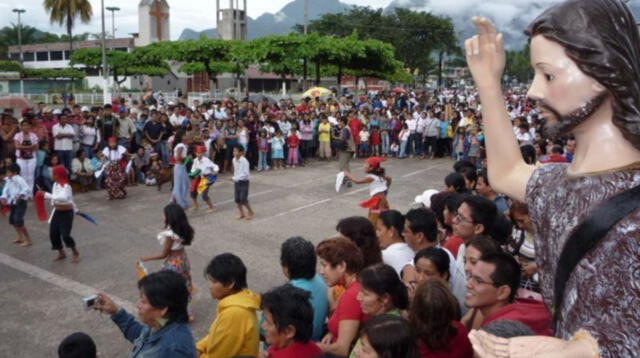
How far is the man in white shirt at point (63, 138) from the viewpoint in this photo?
10656mm

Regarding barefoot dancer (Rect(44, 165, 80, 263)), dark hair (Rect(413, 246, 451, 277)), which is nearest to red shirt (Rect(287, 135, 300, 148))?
barefoot dancer (Rect(44, 165, 80, 263))

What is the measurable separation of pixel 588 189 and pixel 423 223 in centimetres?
285

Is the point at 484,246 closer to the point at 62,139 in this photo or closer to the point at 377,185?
the point at 377,185

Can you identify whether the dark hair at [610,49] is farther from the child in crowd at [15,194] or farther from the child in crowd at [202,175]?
the child in crowd at [202,175]

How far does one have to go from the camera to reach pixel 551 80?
49.8 inches

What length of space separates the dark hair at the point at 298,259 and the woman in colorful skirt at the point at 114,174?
7.89 meters

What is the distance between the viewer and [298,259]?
3.36 m

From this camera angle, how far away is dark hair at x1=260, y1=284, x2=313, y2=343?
2.61m

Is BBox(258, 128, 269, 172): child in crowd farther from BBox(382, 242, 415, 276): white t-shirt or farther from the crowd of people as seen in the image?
BBox(382, 242, 415, 276): white t-shirt

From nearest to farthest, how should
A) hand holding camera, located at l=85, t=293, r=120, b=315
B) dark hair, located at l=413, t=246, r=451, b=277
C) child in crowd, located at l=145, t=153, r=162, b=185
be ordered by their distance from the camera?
hand holding camera, located at l=85, t=293, r=120, b=315 → dark hair, located at l=413, t=246, r=451, b=277 → child in crowd, located at l=145, t=153, r=162, b=185

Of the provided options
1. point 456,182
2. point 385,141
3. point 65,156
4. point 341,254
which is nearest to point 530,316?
point 341,254

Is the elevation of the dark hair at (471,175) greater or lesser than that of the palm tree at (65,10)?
lesser

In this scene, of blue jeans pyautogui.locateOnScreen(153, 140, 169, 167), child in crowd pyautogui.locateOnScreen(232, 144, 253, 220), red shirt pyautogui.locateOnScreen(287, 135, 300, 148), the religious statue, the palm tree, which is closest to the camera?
the religious statue

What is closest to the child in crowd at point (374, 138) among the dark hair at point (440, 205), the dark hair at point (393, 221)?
the dark hair at point (440, 205)
